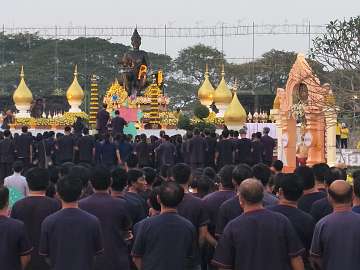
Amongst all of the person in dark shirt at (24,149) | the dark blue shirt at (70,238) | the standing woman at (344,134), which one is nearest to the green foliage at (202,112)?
the standing woman at (344,134)

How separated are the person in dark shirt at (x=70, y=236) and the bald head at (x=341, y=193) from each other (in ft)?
6.59

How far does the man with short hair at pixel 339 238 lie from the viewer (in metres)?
8.39

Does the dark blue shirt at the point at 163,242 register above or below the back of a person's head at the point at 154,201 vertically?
below

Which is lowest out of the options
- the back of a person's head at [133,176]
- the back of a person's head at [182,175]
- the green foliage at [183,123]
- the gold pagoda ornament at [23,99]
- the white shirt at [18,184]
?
the white shirt at [18,184]

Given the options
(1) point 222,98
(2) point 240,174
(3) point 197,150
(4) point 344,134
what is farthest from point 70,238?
(1) point 222,98

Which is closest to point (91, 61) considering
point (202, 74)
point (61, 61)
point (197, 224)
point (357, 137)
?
point (61, 61)

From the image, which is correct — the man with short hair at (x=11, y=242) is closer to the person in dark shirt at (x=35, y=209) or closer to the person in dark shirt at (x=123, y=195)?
the person in dark shirt at (x=35, y=209)

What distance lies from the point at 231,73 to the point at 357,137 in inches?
1541

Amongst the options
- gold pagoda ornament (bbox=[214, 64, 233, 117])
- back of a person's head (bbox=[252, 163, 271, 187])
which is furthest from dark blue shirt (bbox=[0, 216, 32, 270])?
gold pagoda ornament (bbox=[214, 64, 233, 117])

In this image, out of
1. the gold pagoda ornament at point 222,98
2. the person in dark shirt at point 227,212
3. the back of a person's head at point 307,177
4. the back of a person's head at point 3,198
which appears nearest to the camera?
the back of a person's head at point 3,198

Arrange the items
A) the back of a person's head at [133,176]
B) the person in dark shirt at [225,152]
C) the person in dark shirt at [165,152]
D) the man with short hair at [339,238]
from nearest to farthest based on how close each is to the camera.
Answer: the man with short hair at [339,238], the back of a person's head at [133,176], the person in dark shirt at [165,152], the person in dark shirt at [225,152]

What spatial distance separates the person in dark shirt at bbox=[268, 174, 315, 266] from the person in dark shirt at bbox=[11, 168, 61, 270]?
7.48 feet

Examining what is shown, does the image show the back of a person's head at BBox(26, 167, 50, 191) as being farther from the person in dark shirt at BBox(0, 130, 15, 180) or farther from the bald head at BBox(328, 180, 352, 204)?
the person in dark shirt at BBox(0, 130, 15, 180)

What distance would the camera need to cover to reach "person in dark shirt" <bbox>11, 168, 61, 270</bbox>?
1005 cm
